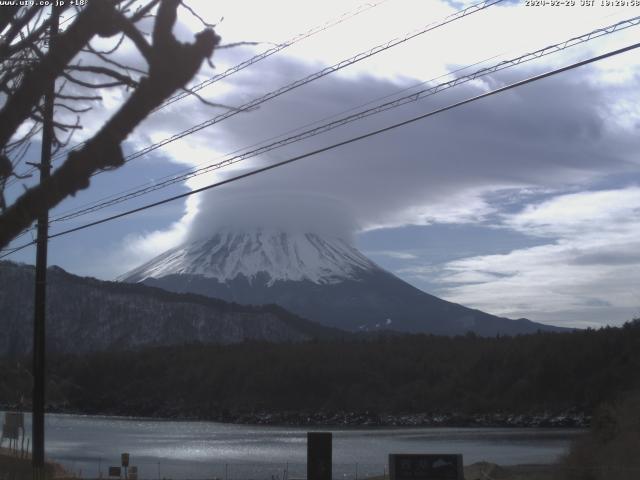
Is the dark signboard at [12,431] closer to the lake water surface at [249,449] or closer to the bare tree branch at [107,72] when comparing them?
the lake water surface at [249,449]

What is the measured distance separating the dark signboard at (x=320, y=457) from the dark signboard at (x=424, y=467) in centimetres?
164

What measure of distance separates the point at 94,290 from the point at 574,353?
9925cm

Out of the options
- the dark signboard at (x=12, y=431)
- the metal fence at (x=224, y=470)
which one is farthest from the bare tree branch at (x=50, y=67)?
the metal fence at (x=224, y=470)

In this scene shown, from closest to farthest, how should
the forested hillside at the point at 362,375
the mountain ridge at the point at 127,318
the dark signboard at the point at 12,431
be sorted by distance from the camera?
1. the dark signboard at the point at 12,431
2. the forested hillside at the point at 362,375
3. the mountain ridge at the point at 127,318

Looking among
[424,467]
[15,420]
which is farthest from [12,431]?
[424,467]

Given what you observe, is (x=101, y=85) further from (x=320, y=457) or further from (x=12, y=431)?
(x=12, y=431)

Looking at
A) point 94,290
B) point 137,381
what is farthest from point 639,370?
point 94,290

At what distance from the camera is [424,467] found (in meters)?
19.8

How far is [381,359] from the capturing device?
444ft

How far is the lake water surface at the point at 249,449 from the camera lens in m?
47.5

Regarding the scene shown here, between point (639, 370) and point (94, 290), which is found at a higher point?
point (94, 290)

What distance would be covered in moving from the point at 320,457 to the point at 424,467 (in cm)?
241

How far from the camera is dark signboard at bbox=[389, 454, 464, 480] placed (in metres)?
19.6

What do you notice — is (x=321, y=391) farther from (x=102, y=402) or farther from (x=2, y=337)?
(x=2, y=337)
